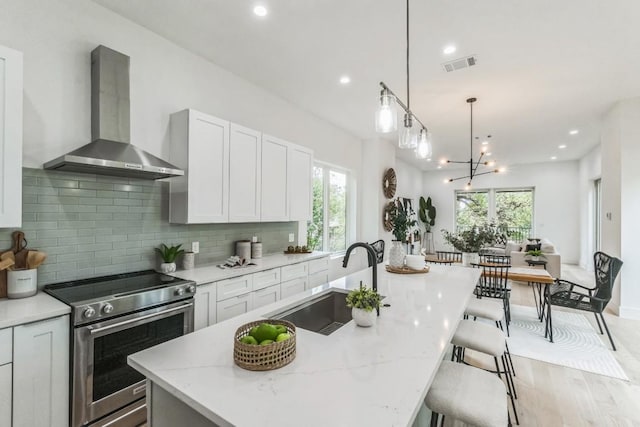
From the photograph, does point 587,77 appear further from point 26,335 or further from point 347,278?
point 26,335

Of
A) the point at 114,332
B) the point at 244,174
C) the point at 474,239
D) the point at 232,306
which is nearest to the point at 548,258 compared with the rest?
the point at 474,239

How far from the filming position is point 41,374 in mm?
1617

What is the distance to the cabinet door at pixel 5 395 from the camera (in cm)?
149

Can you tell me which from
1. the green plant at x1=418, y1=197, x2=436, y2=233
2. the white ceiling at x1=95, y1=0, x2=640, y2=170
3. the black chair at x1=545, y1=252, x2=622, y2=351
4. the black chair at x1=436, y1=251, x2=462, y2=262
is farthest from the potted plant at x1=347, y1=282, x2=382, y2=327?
the green plant at x1=418, y1=197, x2=436, y2=233

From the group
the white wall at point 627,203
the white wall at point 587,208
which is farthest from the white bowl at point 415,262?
the white wall at point 587,208

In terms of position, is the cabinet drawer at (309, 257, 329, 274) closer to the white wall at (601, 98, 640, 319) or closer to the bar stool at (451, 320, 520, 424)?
the bar stool at (451, 320, 520, 424)

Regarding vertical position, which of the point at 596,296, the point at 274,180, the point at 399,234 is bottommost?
the point at 596,296

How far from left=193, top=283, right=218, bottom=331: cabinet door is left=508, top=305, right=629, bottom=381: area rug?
10.3 ft

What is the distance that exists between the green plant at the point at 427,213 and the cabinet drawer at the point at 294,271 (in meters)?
7.63

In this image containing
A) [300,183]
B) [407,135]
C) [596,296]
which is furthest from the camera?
[300,183]

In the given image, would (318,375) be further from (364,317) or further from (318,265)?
(318,265)

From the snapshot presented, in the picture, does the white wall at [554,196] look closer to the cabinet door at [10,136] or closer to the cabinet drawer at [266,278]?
the cabinet drawer at [266,278]

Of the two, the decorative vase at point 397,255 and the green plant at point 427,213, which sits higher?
the green plant at point 427,213

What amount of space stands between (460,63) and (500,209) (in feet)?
26.2
